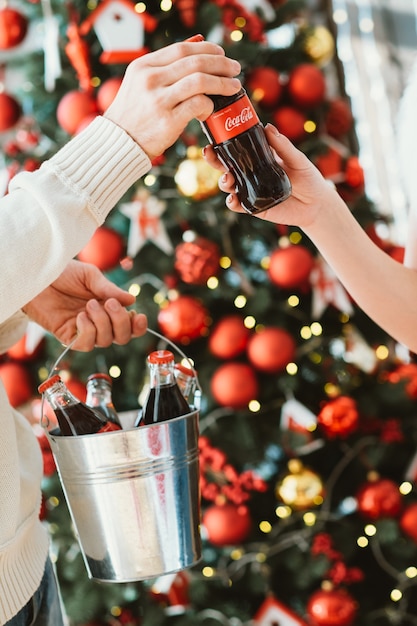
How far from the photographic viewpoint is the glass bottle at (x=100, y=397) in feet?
Answer: 3.44

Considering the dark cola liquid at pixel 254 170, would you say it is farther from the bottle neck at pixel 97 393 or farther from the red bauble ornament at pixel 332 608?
the red bauble ornament at pixel 332 608

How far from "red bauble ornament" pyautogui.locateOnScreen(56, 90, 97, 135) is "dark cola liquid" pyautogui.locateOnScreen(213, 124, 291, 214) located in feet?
3.76

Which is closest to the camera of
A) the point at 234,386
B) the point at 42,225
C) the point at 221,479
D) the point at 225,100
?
the point at 42,225

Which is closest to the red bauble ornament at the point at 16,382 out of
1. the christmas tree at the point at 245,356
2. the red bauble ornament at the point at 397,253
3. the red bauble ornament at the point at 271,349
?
the christmas tree at the point at 245,356

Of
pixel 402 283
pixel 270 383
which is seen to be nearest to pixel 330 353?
pixel 270 383

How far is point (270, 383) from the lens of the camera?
2076 millimetres

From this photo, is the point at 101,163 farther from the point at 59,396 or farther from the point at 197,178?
the point at 197,178

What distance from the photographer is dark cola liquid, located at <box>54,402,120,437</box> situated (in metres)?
1.00

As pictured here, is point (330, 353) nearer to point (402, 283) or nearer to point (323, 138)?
point (323, 138)

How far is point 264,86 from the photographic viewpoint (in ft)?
6.77

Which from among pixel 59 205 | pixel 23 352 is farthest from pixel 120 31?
pixel 59 205

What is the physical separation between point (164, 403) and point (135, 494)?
188 millimetres

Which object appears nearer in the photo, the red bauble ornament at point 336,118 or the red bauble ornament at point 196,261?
the red bauble ornament at point 196,261

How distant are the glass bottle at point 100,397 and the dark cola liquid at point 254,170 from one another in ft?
1.05
